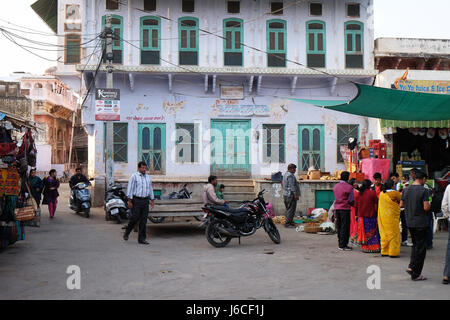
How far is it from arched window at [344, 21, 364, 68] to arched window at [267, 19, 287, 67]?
2532 millimetres

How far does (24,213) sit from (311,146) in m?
11.4

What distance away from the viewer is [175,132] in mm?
16688

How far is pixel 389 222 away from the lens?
8.09 metres

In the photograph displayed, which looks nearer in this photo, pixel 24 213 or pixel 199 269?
pixel 199 269

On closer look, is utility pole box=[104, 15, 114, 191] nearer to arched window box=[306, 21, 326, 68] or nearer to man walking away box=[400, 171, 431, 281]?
arched window box=[306, 21, 326, 68]

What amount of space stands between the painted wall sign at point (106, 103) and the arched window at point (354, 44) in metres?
9.35

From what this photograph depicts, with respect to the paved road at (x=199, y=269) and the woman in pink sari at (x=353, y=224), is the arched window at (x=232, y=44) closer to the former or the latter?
the paved road at (x=199, y=269)

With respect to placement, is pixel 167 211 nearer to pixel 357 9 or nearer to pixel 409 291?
pixel 409 291

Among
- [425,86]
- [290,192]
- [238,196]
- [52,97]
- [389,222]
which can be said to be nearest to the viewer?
[389,222]

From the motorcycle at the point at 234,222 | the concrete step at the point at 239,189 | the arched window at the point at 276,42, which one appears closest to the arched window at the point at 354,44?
the arched window at the point at 276,42

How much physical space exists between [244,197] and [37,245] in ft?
25.2

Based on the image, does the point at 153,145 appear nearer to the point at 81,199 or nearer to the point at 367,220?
Result: the point at 81,199

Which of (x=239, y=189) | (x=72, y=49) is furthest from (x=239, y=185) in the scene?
(x=72, y=49)
